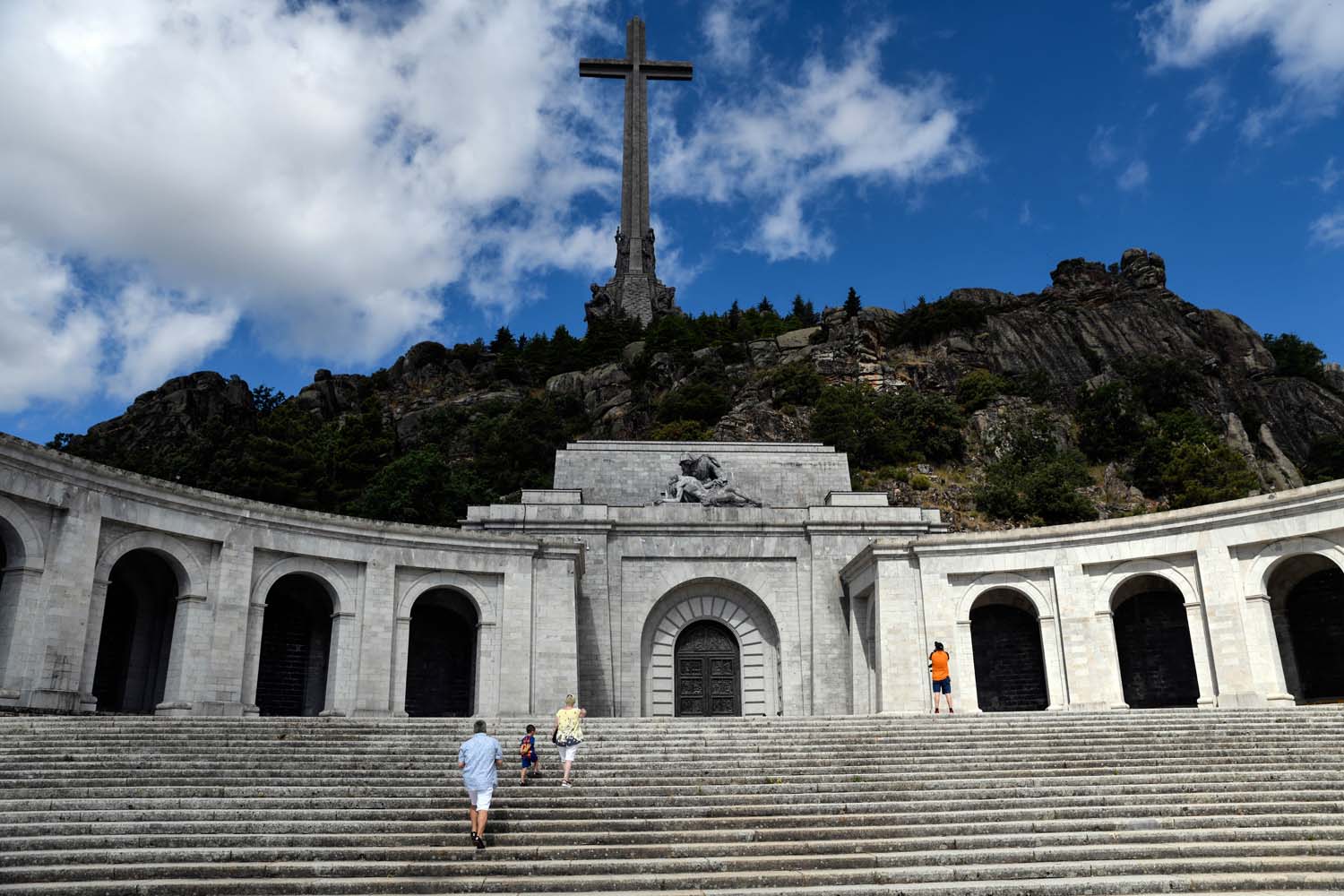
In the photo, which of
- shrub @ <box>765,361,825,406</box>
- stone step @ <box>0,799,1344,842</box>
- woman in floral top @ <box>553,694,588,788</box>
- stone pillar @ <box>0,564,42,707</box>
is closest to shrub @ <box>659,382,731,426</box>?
shrub @ <box>765,361,825,406</box>

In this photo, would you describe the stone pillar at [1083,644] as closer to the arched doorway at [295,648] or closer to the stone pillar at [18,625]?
the arched doorway at [295,648]

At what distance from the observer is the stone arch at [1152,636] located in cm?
2714

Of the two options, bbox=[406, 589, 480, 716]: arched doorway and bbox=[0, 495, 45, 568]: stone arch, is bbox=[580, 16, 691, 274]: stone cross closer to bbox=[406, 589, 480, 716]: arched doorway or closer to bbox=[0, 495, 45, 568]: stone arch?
bbox=[406, 589, 480, 716]: arched doorway

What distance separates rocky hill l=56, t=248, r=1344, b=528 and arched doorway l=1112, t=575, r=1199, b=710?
2902cm

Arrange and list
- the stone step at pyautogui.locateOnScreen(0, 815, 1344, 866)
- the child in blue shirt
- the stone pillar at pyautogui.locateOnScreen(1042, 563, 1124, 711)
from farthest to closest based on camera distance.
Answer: the stone pillar at pyautogui.locateOnScreen(1042, 563, 1124, 711) → the child in blue shirt → the stone step at pyautogui.locateOnScreen(0, 815, 1344, 866)

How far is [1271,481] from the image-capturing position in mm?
Result: 67312

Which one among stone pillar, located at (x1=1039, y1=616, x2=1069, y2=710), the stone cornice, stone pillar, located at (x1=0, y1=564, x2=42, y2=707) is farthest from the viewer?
stone pillar, located at (x1=1039, y1=616, x2=1069, y2=710)

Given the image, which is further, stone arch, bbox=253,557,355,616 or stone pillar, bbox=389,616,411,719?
stone pillar, bbox=389,616,411,719

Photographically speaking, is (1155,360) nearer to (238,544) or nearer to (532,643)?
(532,643)

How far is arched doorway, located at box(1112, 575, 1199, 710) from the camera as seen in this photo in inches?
1079

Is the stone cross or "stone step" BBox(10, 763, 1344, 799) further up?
the stone cross

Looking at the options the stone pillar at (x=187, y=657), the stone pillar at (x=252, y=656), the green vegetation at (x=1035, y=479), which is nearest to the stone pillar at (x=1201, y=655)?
the stone pillar at (x=252, y=656)

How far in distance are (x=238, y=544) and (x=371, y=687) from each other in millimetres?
4857

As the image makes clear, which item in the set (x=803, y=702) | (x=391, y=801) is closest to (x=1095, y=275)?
(x=803, y=702)
